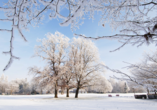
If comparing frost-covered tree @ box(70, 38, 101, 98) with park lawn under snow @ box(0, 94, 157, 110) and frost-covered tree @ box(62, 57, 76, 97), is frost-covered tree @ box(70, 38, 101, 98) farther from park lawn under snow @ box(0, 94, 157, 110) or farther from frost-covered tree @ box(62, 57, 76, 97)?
park lawn under snow @ box(0, 94, 157, 110)

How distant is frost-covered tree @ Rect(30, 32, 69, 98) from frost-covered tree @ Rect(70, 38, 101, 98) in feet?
6.34

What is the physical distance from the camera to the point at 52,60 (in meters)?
16.8

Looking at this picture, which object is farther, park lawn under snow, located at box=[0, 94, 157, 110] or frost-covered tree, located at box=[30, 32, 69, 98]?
frost-covered tree, located at box=[30, 32, 69, 98]

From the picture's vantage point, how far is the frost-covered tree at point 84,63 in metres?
16.1

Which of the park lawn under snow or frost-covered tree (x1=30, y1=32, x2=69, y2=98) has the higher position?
frost-covered tree (x1=30, y1=32, x2=69, y2=98)

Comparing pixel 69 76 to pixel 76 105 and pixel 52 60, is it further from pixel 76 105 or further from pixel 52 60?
pixel 76 105

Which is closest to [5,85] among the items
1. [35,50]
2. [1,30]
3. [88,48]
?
[35,50]

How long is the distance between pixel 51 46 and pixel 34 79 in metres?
5.67

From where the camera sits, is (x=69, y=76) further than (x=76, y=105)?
Yes

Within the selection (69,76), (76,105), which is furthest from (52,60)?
(76,105)

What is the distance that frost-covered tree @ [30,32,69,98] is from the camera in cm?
1494

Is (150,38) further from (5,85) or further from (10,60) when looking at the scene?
(5,85)

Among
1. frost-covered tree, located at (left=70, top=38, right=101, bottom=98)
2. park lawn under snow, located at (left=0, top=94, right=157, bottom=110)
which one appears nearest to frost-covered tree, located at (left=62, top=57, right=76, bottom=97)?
frost-covered tree, located at (left=70, top=38, right=101, bottom=98)

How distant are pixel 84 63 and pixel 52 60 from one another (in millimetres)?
5069
